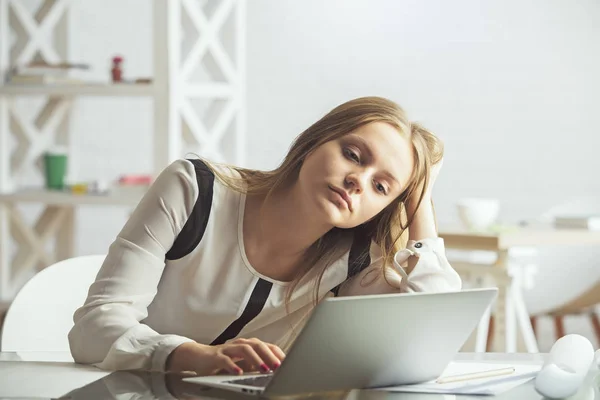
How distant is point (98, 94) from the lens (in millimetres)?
3598

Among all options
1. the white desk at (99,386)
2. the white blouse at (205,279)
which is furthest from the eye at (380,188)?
the white desk at (99,386)

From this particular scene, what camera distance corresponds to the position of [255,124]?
476 centimetres

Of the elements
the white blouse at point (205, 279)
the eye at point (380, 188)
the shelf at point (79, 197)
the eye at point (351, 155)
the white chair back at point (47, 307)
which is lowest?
the shelf at point (79, 197)

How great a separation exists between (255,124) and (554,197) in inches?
60.9

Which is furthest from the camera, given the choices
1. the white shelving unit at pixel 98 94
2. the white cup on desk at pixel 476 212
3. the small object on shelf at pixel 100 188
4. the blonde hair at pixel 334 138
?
the small object on shelf at pixel 100 188

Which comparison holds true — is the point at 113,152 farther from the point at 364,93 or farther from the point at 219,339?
the point at 219,339

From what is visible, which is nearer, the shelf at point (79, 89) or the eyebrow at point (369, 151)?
the eyebrow at point (369, 151)

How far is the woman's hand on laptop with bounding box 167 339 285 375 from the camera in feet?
3.67

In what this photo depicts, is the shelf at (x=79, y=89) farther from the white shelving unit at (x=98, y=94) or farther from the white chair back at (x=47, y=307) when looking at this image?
the white chair back at (x=47, y=307)

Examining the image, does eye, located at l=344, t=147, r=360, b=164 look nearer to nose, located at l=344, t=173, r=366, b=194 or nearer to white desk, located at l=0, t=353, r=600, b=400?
nose, located at l=344, t=173, r=366, b=194

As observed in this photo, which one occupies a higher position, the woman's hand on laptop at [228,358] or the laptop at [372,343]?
the laptop at [372,343]

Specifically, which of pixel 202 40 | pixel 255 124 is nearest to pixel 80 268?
pixel 202 40

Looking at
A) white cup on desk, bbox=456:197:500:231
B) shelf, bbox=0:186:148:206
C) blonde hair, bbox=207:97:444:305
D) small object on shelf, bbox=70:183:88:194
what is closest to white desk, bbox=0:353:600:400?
blonde hair, bbox=207:97:444:305

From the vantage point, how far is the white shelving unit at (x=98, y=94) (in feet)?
11.2
